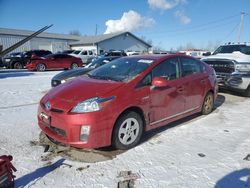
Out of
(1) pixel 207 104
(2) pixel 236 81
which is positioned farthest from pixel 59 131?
(2) pixel 236 81

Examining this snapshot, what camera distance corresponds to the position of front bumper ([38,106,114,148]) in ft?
11.0

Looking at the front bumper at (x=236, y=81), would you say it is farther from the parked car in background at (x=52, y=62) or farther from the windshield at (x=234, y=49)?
the parked car in background at (x=52, y=62)

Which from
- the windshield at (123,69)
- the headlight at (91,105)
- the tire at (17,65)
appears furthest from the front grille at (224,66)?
the tire at (17,65)

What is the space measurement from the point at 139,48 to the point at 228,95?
3729 centimetres

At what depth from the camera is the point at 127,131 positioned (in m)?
3.78

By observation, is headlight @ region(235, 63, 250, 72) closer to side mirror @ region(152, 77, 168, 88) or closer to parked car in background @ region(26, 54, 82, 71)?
side mirror @ region(152, 77, 168, 88)

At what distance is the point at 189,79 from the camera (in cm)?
492

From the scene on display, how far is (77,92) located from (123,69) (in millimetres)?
1144

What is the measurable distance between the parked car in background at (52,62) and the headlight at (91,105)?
15.8 metres

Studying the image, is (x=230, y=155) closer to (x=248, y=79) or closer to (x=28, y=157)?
(x=28, y=157)

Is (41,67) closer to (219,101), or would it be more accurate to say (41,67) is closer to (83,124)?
(219,101)

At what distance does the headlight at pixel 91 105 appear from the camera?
3387 mm

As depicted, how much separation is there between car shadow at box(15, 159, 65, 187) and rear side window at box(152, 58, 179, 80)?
2225 millimetres

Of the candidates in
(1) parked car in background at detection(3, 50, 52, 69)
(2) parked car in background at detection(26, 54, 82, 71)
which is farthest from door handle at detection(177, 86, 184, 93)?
(1) parked car in background at detection(3, 50, 52, 69)
